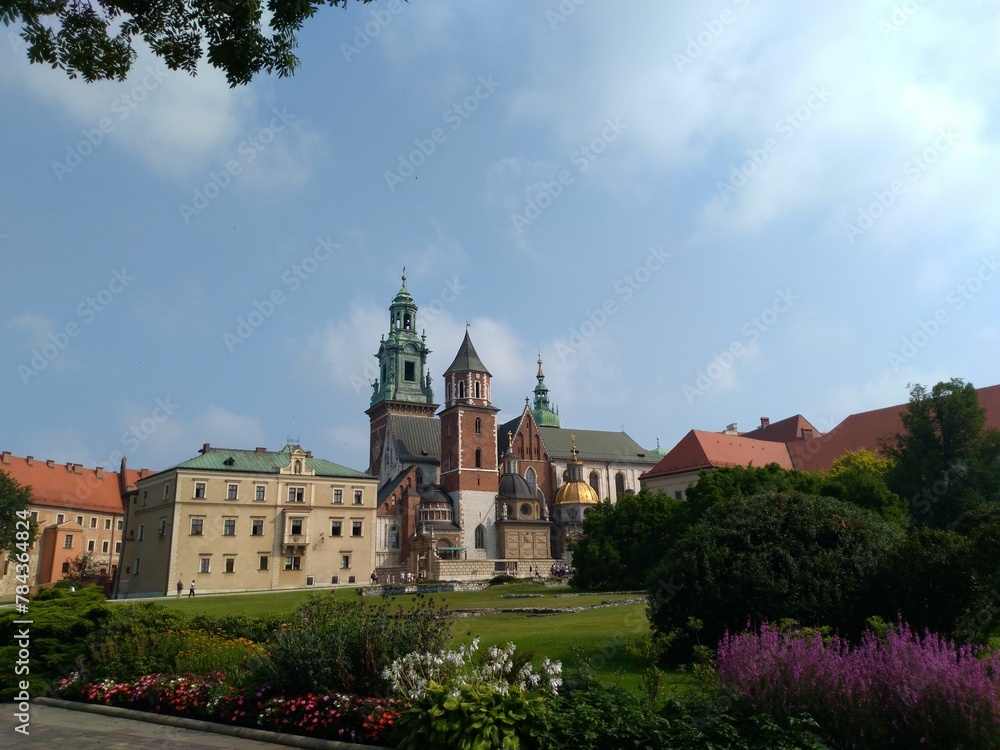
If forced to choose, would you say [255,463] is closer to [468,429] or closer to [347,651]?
[468,429]

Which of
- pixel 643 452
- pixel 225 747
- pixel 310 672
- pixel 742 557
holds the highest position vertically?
pixel 643 452

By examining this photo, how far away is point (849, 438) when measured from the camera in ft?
218

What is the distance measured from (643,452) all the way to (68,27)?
88.7m

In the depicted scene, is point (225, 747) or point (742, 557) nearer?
point (225, 747)

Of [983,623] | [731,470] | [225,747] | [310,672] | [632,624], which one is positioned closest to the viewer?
[225,747]

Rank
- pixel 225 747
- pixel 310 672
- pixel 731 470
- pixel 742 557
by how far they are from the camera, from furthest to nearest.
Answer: pixel 731 470 → pixel 742 557 → pixel 310 672 → pixel 225 747

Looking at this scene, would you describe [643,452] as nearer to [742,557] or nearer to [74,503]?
[74,503]

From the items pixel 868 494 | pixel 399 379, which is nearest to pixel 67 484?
pixel 399 379

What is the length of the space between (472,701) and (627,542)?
35101 millimetres

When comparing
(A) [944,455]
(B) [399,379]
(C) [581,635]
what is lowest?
(C) [581,635]

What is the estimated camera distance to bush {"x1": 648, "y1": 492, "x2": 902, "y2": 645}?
12.7 meters

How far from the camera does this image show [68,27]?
6.89 metres

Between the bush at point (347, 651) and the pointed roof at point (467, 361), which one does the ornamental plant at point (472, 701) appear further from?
the pointed roof at point (467, 361)

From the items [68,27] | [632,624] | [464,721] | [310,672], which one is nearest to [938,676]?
[464,721]
